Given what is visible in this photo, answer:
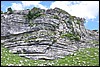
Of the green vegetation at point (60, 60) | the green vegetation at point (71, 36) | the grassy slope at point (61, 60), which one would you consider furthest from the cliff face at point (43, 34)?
the grassy slope at point (61, 60)

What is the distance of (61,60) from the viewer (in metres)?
48.2

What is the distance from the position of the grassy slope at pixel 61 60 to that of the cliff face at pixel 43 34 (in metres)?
1.88

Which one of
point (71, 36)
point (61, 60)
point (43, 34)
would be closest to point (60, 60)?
point (61, 60)

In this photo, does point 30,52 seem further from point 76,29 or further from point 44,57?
point 76,29

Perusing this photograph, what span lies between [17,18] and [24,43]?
32.1 ft

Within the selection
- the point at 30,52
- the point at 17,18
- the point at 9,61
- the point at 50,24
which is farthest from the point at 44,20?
the point at 9,61

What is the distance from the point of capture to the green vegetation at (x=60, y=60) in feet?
147

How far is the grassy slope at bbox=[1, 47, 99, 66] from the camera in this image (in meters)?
44.7

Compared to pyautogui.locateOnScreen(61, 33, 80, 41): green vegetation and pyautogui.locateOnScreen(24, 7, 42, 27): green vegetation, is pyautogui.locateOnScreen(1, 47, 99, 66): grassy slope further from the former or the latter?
pyautogui.locateOnScreen(24, 7, 42, 27): green vegetation

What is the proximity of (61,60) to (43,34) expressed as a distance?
10.8 meters

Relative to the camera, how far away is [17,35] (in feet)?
196

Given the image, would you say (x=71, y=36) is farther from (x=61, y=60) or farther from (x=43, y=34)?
(x=61, y=60)

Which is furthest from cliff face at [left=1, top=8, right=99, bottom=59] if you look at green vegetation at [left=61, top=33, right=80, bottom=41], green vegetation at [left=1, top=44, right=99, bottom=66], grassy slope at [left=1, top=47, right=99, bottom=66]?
grassy slope at [left=1, top=47, right=99, bottom=66]

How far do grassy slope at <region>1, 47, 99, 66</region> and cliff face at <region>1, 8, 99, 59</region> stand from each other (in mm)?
1884
